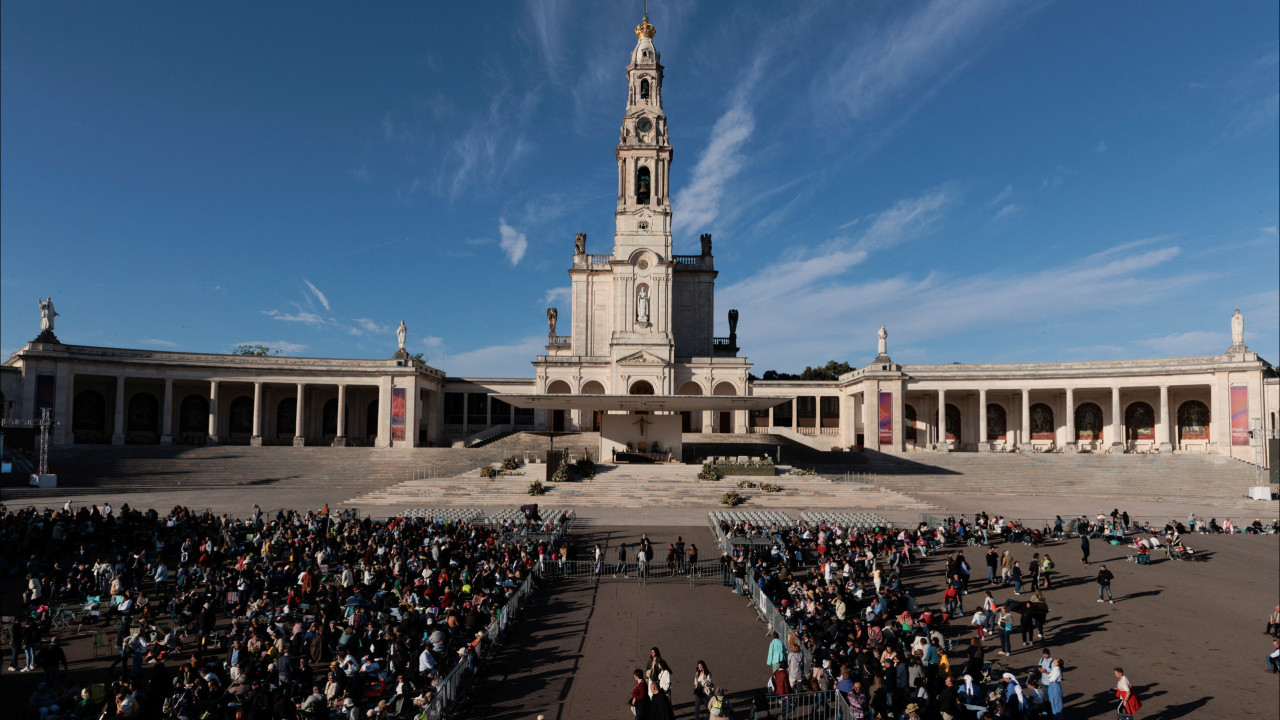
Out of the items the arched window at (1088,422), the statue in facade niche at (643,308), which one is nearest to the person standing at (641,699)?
the statue in facade niche at (643,308)

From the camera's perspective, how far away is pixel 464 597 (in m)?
15.7

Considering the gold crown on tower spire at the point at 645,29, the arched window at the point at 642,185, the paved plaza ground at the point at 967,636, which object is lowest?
the paved plaza ground at the point at 967,636

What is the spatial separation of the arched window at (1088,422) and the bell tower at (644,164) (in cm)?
3671

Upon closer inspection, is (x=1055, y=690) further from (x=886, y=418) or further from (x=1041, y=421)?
(x=1041, y=421)

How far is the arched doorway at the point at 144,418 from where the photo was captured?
57.0m

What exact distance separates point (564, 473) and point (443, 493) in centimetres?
597

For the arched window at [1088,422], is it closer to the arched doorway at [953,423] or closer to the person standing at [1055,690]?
the arched doorway at [953,423]

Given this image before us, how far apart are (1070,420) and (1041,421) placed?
4.27 metres

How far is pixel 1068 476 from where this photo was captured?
142 feet

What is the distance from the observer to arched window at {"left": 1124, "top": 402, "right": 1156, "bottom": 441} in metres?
58.3

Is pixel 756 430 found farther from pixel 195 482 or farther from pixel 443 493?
pixel 195 482

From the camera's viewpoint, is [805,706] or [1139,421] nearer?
[805,706]

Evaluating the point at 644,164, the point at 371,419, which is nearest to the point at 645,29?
the point at 644,164

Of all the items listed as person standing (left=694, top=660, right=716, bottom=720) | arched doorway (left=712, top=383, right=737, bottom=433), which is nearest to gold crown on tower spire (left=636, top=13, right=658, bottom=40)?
arched doorway (left=712, top=383, right=737, bottom=433)
